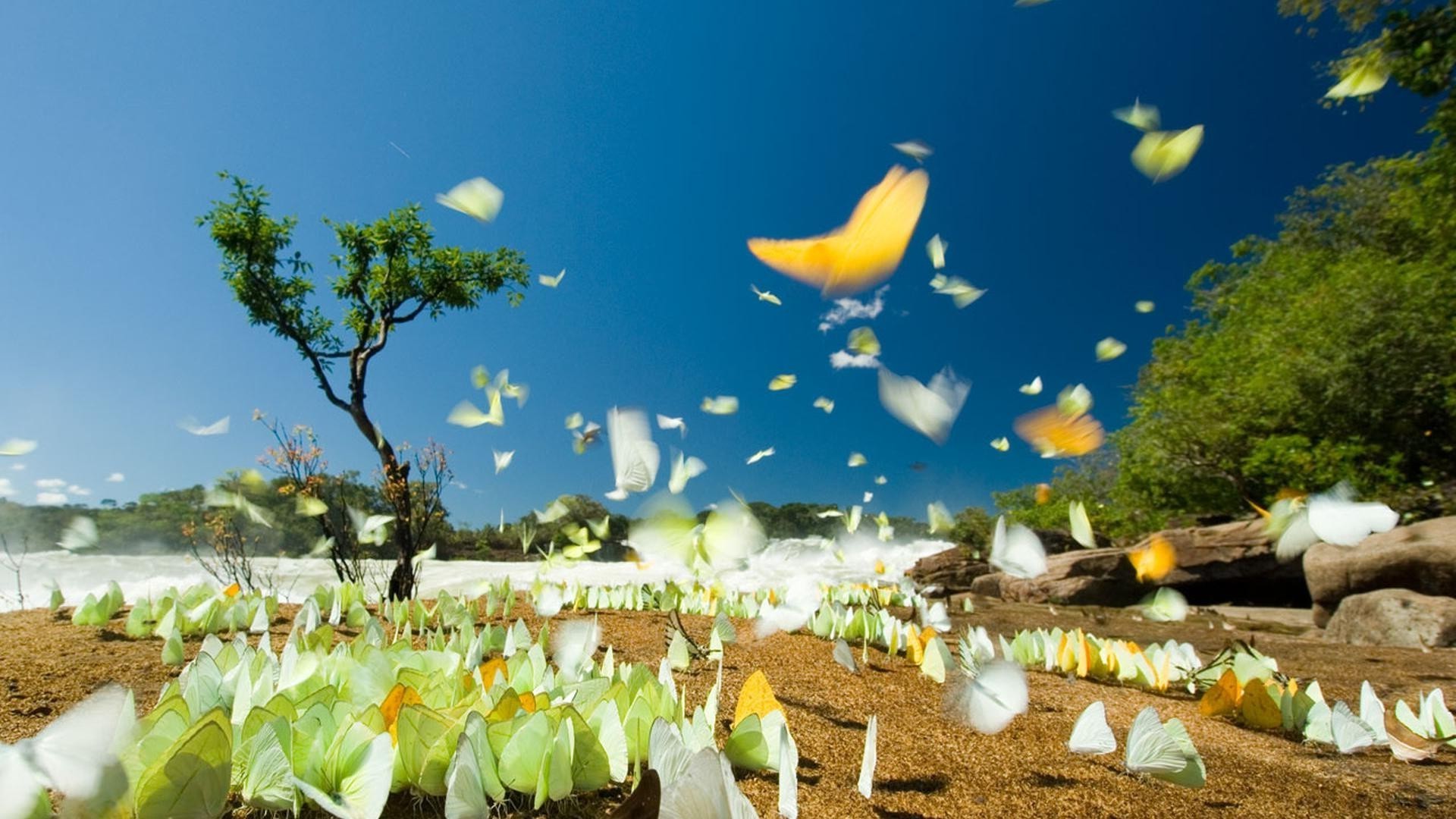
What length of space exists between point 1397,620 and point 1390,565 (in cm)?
221

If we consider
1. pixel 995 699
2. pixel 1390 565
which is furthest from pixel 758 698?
pixel 1390 565

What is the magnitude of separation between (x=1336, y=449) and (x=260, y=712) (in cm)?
1547

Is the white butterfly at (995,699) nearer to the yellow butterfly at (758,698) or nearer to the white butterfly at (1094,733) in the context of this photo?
the white butterfly at (1094,733)

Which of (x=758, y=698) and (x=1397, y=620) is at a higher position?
(x=1397, y=620)

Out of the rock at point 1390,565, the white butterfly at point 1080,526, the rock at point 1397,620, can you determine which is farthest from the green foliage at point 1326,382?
the white butterfly at point 1080,526

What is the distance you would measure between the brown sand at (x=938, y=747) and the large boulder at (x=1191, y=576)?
627 centimetres

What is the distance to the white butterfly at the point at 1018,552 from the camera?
2365 millimetres

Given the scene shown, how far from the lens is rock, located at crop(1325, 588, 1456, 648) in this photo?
450cm

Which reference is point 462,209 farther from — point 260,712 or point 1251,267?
point 1251,267

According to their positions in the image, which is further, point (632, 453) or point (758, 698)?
point (632, 453)

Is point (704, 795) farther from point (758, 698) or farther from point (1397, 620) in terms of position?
point (1397, 620)

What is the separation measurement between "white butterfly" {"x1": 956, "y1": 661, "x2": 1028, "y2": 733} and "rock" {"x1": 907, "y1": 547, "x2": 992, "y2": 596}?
8354mm

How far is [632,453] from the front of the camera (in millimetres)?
2494

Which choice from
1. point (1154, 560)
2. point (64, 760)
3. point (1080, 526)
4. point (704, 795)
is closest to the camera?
point (704, 795)
